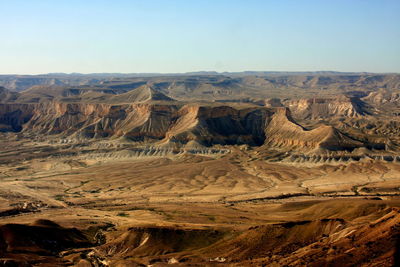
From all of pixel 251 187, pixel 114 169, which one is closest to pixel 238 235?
pixel 251 187

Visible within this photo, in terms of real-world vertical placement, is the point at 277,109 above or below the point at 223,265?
above

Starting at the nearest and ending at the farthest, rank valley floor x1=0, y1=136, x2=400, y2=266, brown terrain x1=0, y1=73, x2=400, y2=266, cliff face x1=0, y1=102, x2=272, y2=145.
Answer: valley floor x1=0, y1=136, x2=400, y2=266 → brown terrain x1=0, y1=73, x2=400, y2=266 → cliff face x1=0, y1=102, x2=272, y2=145

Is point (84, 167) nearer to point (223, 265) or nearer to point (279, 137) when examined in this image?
point (279, 137)

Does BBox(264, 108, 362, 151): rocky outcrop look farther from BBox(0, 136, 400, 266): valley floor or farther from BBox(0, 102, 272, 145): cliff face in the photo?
BBox(0, 136, 400, 266): valley floor

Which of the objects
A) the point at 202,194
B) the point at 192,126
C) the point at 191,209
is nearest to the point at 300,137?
the point at 192,126

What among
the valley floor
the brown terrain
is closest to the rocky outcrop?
the brown terrain

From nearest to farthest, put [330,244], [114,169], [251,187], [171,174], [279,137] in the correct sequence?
[330,244] < [251,187] < [171,174] < [114,169] < [279,137]

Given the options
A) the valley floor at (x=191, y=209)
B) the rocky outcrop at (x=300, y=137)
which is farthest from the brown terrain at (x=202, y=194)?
the rocky outcrop at (x=300, y=137)

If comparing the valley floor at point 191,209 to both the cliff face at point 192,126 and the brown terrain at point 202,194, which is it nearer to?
the brown terrain at point 202,194

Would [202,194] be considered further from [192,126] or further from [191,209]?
[192,126]
